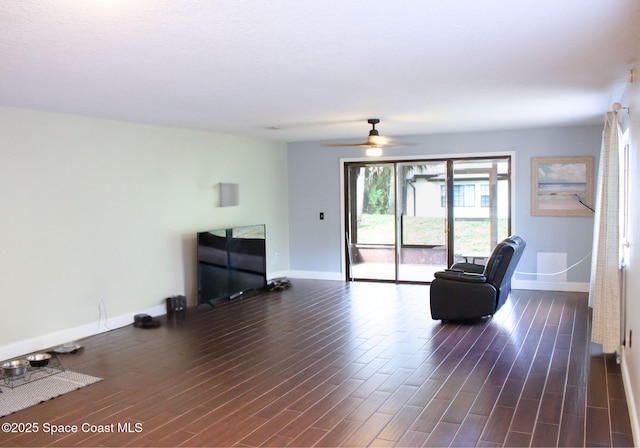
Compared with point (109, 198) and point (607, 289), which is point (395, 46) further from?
point (109, 198)

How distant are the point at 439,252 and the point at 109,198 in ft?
16.1

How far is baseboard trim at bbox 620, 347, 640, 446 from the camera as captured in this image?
322 centimetres

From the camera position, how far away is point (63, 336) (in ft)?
18.6

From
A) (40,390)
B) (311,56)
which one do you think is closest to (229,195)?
(40,390)

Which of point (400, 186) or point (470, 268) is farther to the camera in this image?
point (400, 186)

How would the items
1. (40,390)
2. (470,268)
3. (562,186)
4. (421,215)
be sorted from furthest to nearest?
1. (421,215)
2. (562,186)
3. (470,268)
4. (40,390)

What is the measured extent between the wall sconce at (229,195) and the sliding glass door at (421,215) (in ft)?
6.47

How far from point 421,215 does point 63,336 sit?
17.5 ft

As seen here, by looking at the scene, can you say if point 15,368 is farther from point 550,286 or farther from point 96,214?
point 550,286

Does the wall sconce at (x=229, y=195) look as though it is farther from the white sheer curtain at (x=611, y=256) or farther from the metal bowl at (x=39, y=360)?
the white sheer curtain at (x=611, y=256)

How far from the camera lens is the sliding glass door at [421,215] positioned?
27.5 feet

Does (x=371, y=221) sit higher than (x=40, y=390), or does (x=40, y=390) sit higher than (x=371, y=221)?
(x=371, y=221)

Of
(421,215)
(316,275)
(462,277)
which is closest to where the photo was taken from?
(462,277)

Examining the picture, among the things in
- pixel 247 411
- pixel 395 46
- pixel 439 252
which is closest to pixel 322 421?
pixel 247 411
